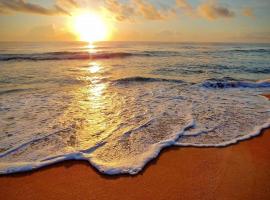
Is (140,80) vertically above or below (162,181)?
above

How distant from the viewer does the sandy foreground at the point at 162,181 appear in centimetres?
269

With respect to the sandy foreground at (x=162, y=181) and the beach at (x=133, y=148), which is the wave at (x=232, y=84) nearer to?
the beach at (x=133, y=148)

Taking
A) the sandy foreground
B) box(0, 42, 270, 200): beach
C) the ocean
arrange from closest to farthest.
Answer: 1. the sandy foreground
2. box(0, 42, 270, 200): beach
3. the ocean

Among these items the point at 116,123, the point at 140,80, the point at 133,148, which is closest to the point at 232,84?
the point at 140,80

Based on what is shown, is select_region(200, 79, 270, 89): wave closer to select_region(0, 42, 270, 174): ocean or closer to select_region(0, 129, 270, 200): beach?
select_region(0, 42, 270, 174): ocean

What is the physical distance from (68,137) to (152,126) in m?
1.77

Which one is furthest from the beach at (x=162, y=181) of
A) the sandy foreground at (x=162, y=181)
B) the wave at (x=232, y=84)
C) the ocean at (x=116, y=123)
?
the wave at (x=232, y=84)

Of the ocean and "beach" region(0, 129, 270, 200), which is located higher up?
the ocean

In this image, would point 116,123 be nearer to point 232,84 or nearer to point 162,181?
point 162,181

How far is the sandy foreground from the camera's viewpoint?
2.69 m

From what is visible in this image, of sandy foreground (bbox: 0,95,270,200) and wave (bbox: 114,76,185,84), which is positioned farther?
wave (bbox: 114,76,185,84)

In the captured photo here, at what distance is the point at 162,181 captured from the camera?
9.62ft

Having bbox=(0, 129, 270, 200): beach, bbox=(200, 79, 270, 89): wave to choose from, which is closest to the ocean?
bbox=(0, 129, 270, 200): beach

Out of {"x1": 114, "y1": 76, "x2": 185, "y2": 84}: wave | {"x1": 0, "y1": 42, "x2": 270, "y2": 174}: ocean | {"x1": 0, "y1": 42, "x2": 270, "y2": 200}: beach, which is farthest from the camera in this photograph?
{"x1": 114, "y1": 76, "x2": 185, "y2": 84}: wave
